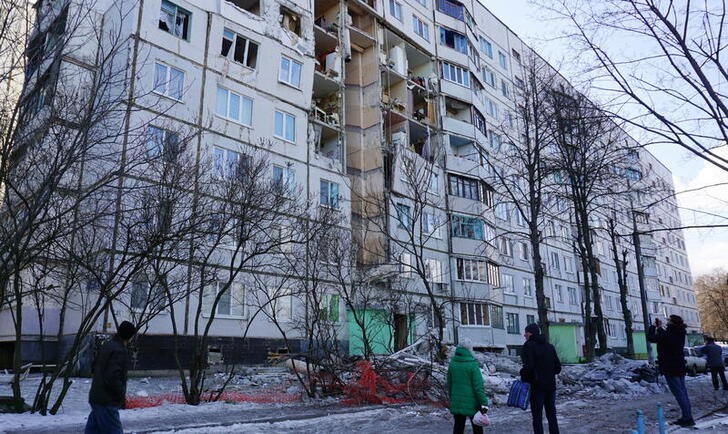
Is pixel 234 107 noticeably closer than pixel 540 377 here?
No

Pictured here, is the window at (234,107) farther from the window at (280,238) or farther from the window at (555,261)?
the window at (555,261)

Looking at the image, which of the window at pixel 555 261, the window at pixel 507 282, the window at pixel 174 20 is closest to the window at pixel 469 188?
the window at pixel 507 282

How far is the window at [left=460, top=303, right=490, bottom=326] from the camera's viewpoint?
34312 millimetres

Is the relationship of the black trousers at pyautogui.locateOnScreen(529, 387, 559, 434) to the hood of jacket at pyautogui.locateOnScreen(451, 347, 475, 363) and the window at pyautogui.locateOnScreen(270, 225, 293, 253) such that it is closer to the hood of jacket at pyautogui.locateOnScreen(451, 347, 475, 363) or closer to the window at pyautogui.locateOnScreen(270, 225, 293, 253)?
the hood of jacket at pyautogui.locateOnScreen(451, 347, 475, 363)

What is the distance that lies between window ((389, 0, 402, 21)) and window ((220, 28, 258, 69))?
14143 millimetres

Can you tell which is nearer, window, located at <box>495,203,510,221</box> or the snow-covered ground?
the snow-covered ground

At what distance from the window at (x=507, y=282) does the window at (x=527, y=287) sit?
2015 millimetres

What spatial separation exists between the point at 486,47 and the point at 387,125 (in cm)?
1656

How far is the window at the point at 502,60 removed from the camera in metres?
49.2

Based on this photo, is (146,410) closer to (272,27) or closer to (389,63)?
(272,27)

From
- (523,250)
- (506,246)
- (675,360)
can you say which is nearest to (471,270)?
(506,246)

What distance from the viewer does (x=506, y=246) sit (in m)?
41.8

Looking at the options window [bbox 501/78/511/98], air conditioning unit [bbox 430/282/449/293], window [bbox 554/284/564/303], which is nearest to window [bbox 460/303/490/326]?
air conditioning unit [bbox 430/282/449/293]

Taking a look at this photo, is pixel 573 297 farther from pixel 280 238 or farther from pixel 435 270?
pixel 280 238
